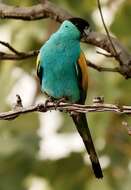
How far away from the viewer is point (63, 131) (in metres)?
6.48

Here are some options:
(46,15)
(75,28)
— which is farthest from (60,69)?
(46,15)

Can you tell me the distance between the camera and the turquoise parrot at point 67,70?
5.07 metres

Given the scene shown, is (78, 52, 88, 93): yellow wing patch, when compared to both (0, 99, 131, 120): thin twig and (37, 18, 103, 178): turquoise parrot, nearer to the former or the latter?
(37, 18, 103, 178): turquoise parrot

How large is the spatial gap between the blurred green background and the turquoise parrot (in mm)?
674

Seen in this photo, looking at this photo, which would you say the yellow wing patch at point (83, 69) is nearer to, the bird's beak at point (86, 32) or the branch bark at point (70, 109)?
the bird's beak at point (86, 32)

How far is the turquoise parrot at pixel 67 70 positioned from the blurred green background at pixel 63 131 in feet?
2.21

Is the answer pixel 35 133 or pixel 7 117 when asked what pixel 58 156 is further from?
pixel 7 117

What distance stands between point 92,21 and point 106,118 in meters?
1.33

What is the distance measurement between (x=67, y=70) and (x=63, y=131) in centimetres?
142

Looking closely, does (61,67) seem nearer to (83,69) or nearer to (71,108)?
(83,69)

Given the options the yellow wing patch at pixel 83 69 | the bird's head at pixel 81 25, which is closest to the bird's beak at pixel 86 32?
the bird's head at pixel 81 25

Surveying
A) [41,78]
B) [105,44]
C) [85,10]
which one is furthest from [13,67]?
[105,44]

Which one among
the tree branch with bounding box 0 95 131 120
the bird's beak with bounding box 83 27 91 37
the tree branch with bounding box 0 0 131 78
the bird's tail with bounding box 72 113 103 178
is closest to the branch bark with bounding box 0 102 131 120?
the tree branch with bounding box 0 95 131 120

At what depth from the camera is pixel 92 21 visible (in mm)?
7035
